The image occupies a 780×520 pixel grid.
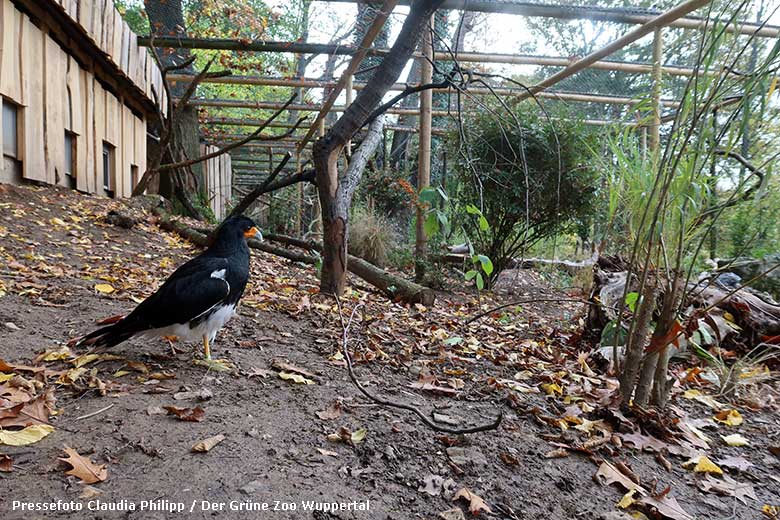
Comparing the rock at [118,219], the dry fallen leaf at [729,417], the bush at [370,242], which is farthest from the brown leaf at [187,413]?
the bush at [370,242]

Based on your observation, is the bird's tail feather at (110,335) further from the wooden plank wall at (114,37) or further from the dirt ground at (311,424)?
the wooden plank wall at (114,37)

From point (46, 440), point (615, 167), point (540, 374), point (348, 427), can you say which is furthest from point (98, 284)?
point (615, 167)

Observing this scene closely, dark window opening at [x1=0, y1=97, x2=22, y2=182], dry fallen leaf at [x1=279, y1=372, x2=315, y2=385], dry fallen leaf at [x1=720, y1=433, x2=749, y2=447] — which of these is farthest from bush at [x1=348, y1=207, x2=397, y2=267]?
dry fallen leaf at [x1=720, y1=433, x2=749, y2=447]

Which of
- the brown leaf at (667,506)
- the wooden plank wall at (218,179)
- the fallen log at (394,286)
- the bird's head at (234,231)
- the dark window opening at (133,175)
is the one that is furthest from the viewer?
the wooden plank wall at (218,179)

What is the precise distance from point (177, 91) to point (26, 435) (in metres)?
10.3

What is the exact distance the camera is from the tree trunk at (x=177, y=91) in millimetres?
8086

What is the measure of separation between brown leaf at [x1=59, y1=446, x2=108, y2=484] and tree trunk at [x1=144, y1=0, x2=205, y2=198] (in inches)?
294

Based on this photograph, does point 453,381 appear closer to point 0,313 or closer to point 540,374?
point 540,374

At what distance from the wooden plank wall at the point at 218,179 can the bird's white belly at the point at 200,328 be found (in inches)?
435

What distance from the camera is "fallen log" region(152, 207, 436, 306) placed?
426cm

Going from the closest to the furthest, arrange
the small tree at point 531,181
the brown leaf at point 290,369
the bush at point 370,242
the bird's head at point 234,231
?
the brown leaf at point 290,369
the bird's head at point 234,231
the small tree at point 531,181
the bush at point 370,242

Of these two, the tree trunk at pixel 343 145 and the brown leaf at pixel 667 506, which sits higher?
the tree trunk at pixel 343 145

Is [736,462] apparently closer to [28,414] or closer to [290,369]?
[290,369]

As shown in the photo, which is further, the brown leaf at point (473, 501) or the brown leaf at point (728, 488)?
the brown leaf at point (728, 488)
